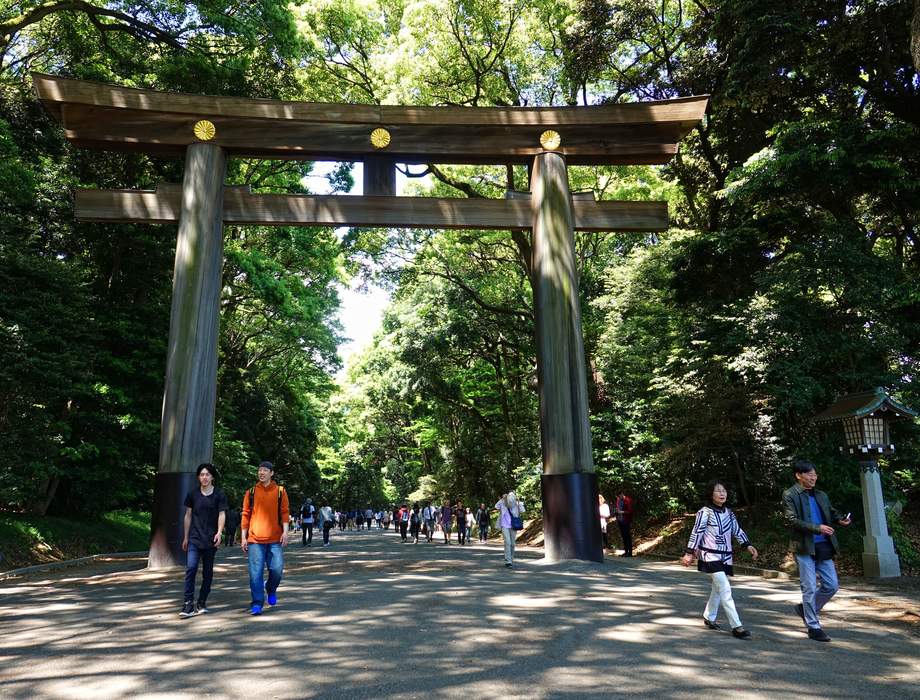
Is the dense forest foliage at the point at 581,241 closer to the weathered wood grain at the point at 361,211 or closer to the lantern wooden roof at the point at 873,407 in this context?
the lantern wooden roof at the point at 873,407

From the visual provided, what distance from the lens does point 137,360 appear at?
1666cm

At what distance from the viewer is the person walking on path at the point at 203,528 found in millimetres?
6605

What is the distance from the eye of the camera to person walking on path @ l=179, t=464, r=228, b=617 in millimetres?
6605

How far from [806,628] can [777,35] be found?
11.9 m

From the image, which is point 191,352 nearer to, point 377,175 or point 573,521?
point 377,175

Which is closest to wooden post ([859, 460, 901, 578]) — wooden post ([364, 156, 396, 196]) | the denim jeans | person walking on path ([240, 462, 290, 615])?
person walking on path ([240, 462, 290, 615])

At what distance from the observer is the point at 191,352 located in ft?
35.9

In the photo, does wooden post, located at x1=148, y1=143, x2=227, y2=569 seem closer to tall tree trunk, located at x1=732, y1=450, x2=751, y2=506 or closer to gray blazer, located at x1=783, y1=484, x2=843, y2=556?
gray blazer, located at x1=783, y1=484, x2=843, y2=556

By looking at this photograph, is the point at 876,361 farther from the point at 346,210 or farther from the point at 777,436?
the point at 346,210

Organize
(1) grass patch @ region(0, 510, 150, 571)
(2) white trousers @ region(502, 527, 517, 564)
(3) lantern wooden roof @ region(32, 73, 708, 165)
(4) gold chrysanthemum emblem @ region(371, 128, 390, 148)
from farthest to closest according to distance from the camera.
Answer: (1) grass patch @ region(0, 510, 150, 571)
(4) gold chrysanthemum emblem @ region(371, 128, 390, 148)
(3) lantern wooden roof @ region(32, 73, 708, 165)
(2) white trousers @ region(502, 527, 517, 564)

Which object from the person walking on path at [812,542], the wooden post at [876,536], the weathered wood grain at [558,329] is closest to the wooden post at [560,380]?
the weathered wood grain at [558,329]

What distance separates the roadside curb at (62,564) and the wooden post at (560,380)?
30.5 feet

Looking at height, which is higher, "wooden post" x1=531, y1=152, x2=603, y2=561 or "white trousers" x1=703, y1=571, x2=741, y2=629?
"wooden post" x1=531, y1=152, x2=603, y2=561

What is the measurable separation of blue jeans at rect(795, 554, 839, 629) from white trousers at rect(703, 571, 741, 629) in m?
0.70
